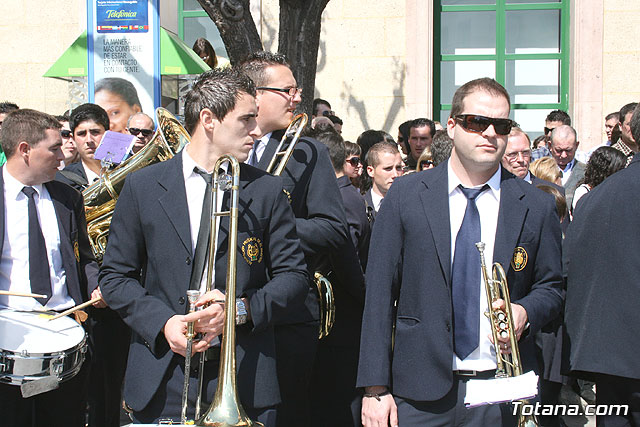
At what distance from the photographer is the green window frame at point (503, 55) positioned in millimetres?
13023

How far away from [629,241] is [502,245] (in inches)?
26.0

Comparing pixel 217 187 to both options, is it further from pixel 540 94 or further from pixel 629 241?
pixel 540 94

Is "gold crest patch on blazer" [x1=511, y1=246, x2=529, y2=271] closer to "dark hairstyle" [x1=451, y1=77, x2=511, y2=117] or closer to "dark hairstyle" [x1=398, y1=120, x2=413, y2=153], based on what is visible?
"dark hairstyle" [x1=451, y1=77, x2=511, y2=117]

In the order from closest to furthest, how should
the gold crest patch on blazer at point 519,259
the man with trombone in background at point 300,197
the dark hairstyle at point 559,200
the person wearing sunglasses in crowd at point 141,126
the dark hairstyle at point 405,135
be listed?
the gold crest patch on blazer at point 519,259, the man with trombone in background at point 300,197, the dark hairstyle at point 559,200, the person wearing sunglasses in crowd at point 141,126, the dark hairstyle at point 405,135

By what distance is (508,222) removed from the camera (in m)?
3.41

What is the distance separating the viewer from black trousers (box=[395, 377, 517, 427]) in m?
3.31

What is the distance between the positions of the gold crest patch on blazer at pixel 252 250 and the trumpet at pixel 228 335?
0.59ft

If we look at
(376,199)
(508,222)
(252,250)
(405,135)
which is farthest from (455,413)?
(405,135)

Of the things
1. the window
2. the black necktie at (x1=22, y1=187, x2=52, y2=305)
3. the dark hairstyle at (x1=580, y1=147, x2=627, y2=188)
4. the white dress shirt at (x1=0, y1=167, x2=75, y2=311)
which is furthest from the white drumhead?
the window

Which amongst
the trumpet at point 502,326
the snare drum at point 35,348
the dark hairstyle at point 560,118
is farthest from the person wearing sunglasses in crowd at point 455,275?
the dark hairstyle at point 560,118

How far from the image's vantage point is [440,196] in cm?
347

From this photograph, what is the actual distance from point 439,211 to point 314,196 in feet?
3.78

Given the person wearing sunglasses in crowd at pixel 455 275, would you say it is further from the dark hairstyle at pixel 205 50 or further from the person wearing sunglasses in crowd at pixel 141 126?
the dark hairstyle at pixel 205 50

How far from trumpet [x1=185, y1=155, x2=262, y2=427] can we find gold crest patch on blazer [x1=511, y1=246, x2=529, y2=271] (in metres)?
→ 1.19
